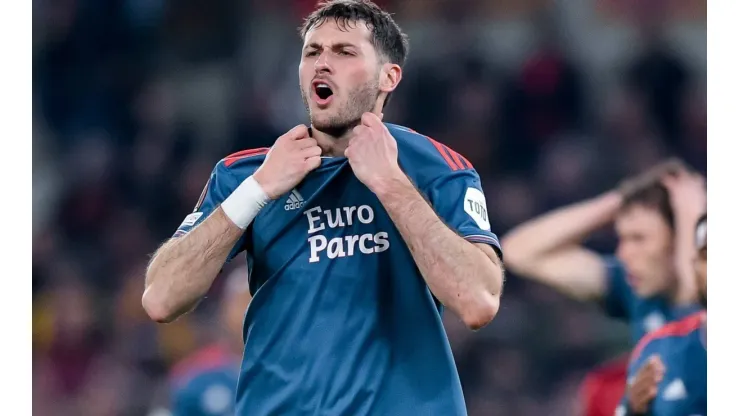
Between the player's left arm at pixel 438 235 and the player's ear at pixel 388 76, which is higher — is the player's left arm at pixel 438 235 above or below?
below

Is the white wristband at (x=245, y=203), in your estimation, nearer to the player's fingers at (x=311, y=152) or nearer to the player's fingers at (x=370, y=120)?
the player's fingers at (x=311, y=152)

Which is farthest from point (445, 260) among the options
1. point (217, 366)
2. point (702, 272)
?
point (217, 366)

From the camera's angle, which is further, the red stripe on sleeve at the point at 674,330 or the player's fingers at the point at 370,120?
the red stripe on sleeve at the point at 674,330

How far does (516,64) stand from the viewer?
6.03 m

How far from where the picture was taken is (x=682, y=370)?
494cm

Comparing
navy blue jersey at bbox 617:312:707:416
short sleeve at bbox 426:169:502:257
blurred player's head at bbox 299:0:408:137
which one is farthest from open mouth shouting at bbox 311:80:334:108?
navy blue jersey at bbox 617:312:707:416

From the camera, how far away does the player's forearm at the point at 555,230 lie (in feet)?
18.5

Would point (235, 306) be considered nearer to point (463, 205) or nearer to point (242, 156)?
point (242, 156)

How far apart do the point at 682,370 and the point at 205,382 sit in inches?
108

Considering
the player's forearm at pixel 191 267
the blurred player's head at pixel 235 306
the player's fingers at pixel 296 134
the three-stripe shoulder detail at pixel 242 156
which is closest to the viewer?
the player's forearm at pixel 191 267

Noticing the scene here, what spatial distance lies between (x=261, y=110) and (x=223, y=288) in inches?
46.4

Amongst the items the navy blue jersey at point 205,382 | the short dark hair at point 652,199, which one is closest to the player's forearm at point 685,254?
the short dark hair at point 652,199
